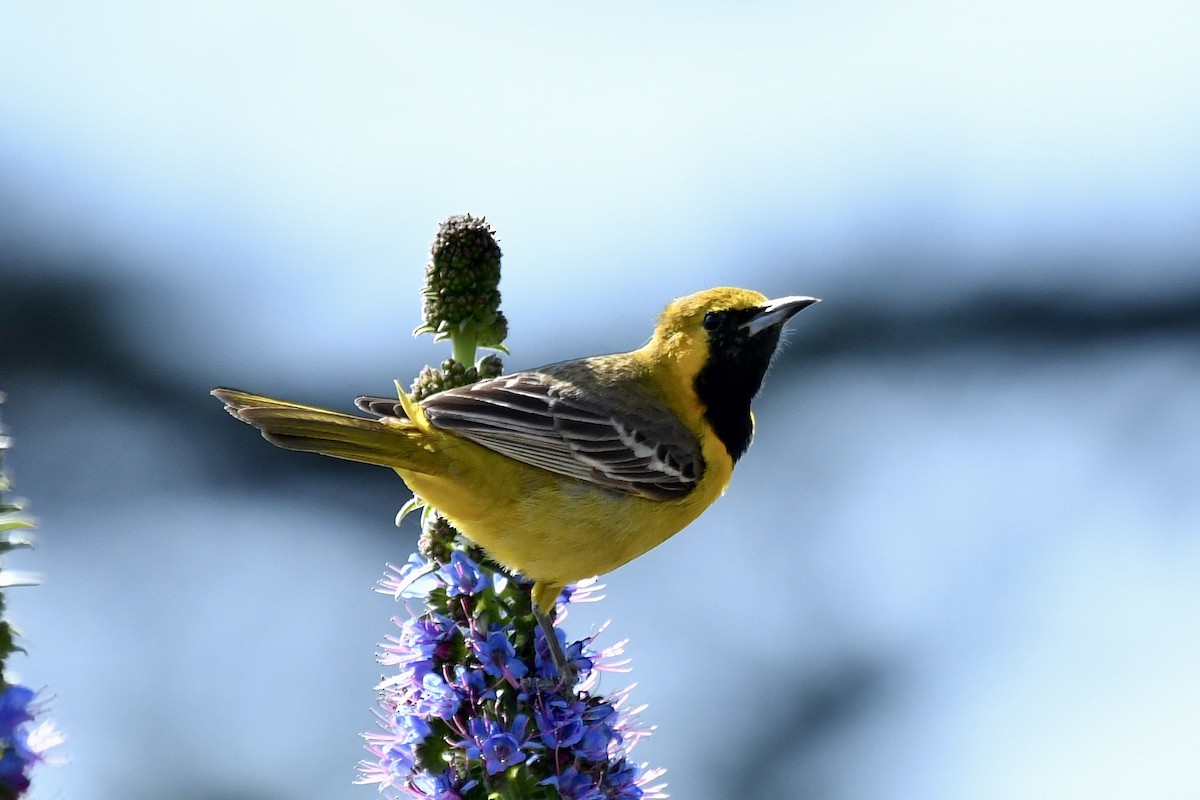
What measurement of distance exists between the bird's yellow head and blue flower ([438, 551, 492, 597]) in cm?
226

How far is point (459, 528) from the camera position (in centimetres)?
416

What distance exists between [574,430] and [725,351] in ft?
2.89

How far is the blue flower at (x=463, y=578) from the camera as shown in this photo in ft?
12.2

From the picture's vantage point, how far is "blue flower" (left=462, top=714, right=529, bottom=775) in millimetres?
3293

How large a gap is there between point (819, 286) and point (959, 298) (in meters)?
1.28

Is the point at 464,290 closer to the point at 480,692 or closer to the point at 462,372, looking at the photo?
the point at 462,372

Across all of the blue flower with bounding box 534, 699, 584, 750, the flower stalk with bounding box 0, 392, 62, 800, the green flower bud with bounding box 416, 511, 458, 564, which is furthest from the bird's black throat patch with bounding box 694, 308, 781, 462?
the flower stalk with bounding box 0, 392, 62, 800

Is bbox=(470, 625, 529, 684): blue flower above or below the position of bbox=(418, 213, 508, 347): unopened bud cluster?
below

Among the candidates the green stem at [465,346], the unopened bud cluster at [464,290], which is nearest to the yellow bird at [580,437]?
the green stem at [465,346]

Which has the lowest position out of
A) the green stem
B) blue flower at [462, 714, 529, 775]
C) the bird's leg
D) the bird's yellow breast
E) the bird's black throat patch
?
blue flower at [462, 714, 529, 775]

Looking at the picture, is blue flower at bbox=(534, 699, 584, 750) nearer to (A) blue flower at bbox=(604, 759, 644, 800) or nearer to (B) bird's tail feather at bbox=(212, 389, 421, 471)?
(A) blue flower at bbox=(604, 759, 644, 800)

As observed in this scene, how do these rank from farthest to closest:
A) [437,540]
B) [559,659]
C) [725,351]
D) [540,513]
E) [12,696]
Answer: [725,351], [540,513], [437,540], [559,659], [12,696]

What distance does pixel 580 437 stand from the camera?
208 inches

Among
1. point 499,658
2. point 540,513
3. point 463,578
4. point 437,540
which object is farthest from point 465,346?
point 499,658
